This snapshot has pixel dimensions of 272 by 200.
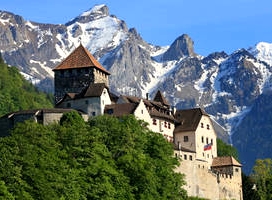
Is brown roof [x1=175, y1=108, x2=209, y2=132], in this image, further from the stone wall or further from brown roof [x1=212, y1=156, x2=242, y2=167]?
brown roof [x1=212, y1=156, x2=242, y2=167]

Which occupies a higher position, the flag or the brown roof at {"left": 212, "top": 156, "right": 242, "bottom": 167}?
the flag

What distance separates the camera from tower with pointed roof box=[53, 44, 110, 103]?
124 metres

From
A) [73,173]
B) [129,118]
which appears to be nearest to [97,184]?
[73,173]

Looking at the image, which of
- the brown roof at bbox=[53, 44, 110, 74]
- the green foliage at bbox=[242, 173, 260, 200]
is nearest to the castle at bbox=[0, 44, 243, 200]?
the brown roof at bbox=[53, 44, 110, 74]

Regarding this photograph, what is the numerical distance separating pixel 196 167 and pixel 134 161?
783 inches

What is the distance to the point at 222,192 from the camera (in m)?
127

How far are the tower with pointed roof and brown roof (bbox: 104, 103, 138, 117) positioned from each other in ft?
21.0

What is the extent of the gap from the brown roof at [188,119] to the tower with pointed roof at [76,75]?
14330 millimetres

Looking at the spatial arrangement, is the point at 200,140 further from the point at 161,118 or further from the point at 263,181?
the point at 263,181

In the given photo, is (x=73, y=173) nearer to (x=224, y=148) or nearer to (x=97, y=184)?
(x=97, y=184)

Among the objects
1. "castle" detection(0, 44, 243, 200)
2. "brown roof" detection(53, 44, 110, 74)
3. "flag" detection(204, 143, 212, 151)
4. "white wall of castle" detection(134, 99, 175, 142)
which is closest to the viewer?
"castle" detection(0, 44, 243, 200)

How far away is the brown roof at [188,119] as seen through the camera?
130250 millimetres

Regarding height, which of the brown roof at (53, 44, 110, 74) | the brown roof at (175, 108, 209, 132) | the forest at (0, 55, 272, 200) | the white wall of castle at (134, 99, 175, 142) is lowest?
the forest at (0, 55, 272, 200)

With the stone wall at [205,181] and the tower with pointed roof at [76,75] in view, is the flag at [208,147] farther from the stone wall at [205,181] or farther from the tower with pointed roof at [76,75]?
the tower with pointed roof at [76,75]
